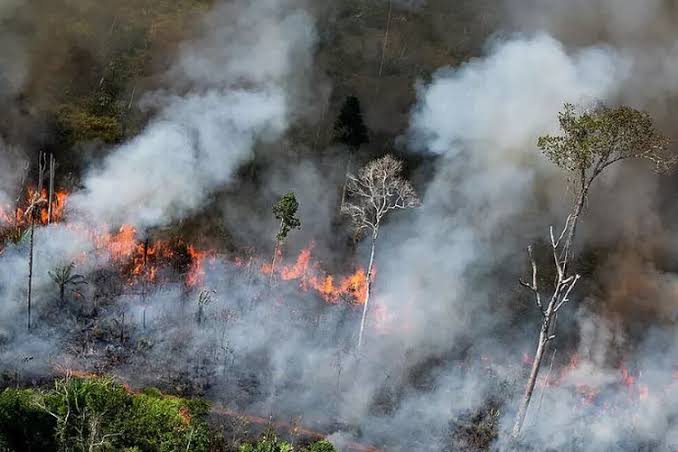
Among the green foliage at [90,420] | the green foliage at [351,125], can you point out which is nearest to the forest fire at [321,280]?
the green foliage at [351,125]

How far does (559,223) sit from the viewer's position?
135 feet

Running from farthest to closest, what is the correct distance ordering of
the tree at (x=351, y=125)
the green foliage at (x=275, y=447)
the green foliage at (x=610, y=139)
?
the tree at (x=351, y=125) → the green foliage at (x=610, y=139) → the green foliage at (x=275, y=447)

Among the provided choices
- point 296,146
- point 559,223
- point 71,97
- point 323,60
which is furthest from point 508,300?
point 71,97

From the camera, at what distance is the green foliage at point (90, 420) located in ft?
76.7

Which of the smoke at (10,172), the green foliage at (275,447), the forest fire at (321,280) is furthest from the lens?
the forest fire at (321,280)

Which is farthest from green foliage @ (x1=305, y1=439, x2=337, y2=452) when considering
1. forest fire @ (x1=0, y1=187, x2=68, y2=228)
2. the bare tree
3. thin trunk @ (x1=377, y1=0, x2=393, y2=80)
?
thin trunk @ (x1=377, y1=0, x2=393, y2=80)

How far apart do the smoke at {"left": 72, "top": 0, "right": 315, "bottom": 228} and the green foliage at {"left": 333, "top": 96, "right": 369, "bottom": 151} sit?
5880mm

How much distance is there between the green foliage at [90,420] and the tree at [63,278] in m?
10.0

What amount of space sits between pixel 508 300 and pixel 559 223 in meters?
6.40

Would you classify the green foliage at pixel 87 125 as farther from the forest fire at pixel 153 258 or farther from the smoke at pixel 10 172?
the forest fire at pixel 153 258

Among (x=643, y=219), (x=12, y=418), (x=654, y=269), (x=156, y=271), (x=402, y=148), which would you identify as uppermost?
(x=402, y=148)

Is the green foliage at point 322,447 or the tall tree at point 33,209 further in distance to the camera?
the tall tree at point 33,209

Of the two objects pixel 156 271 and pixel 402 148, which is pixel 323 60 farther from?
pixel 156 271

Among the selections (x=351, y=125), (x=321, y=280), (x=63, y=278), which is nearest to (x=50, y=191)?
(x=63, y=278)
